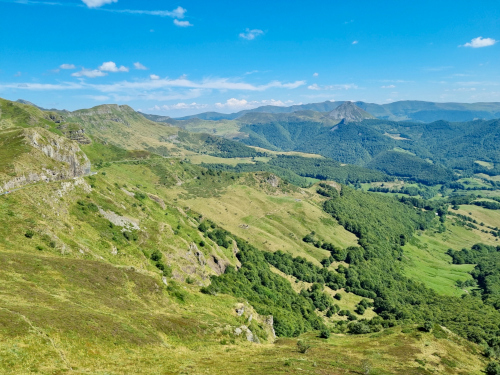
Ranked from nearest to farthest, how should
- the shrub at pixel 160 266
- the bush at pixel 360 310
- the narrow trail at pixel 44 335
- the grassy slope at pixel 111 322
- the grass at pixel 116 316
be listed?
the narrow trail at pixel 44 335 → the grassy slope at pixel 111 322 → the grass at pixel 116 316 → the shrub at pixel 160 266 → the bush at pixel 360 310

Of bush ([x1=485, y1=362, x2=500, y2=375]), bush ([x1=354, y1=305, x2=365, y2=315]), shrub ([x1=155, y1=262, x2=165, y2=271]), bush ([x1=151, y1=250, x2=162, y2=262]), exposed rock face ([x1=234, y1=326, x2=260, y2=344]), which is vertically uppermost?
bush ([x1=151, y1=250, x2=162, y2=262])

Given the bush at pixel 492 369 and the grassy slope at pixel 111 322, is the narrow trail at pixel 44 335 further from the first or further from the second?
the bush at pixel 492 369

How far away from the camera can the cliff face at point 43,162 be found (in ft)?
291

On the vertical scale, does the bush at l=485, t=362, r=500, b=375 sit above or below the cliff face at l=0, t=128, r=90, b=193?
below

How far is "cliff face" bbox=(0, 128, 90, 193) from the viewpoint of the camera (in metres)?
88.6

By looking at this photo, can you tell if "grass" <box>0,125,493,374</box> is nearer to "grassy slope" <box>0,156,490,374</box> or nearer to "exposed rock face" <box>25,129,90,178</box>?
"grassy slope" <box>0,156,490,374</box>

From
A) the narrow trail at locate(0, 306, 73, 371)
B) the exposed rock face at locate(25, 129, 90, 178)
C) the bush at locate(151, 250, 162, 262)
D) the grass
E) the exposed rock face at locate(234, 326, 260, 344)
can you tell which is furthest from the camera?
the exposed rock face at locate(25, 129, 90, 178)

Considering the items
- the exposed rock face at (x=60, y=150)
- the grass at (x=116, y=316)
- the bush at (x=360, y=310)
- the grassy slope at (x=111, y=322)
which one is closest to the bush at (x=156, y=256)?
the grass at (x=116, y=316)

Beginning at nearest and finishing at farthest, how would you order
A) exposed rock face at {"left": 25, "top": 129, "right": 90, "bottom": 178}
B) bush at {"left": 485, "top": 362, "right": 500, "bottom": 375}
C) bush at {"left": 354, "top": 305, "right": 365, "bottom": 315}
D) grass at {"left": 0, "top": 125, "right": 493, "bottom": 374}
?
1. grass at {"left": 0, "top": 125, "right": 493, "bottom": 374}
2. bush at {"left": 485, "top": 362, "right": 500, "bottom": 375}
3. exposed rock face at {"left": 25, "top": 129, "right": 90, "bottom": 178}
4. bush at {"left": 354, "top": 305, "right": 365, "bottom": 315}

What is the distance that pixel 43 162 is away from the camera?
102688mm

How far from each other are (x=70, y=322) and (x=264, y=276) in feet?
406

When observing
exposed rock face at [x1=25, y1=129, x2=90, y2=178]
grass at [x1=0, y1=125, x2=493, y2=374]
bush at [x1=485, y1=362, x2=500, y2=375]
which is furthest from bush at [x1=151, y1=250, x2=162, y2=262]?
bush at [x1=485, y1=362, x2=500, y2=375]

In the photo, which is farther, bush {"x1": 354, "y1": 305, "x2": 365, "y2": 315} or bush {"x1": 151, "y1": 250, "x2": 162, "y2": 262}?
bush {"x1": 354, "y1": 305, "x2": 365, "y2": 315}

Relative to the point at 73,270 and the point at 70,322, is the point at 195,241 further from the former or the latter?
the point at 70,322
